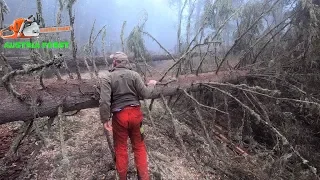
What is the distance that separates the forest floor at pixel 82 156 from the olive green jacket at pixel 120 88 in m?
0.83

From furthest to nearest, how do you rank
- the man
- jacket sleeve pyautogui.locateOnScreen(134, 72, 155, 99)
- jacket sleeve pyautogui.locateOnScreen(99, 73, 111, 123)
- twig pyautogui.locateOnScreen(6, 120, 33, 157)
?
1. jacket sleeve pyautogui.locateOnScreen(134, 72, 155, 99)
2. the man
3. jacket sleeve pyautogui.locateOnScreen(99, 73, 111, 123)
4. twig pyautogui.locateOnScreen(6, 120, 33, 157)

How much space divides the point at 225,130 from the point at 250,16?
3323mm

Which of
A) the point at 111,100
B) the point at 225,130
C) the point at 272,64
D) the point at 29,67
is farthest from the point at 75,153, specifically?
the point at 272,64

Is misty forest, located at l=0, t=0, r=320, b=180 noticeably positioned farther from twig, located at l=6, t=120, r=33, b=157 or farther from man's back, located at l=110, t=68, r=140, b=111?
man's back, located at l=110, t=68, r=140, b=111

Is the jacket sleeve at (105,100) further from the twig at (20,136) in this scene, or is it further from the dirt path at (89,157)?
the twig at (20,136)

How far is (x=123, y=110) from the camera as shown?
12.2 ft

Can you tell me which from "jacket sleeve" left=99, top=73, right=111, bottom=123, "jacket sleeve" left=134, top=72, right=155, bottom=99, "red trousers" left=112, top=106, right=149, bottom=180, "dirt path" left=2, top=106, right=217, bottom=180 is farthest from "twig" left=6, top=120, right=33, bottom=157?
"jacket sleeve" left=134, top=72, right=155, bottom=99

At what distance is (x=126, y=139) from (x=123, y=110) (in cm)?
40

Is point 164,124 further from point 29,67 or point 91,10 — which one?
point 91,10

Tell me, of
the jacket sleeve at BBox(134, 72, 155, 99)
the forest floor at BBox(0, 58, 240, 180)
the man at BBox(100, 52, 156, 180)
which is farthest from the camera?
the jacket sleeve at BBox(134, 72, 155, 99)

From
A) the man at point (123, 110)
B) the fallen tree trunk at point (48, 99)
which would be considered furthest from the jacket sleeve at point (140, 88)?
the fallen tree trunk at point (48, 99)

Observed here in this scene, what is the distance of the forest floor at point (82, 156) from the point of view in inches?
147

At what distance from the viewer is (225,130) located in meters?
6.33

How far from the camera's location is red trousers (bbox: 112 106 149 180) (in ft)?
12.0
